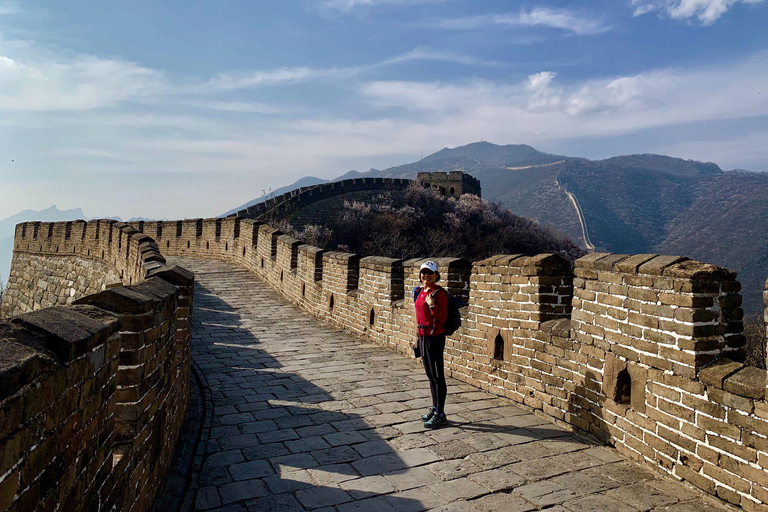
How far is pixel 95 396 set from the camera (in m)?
2.20

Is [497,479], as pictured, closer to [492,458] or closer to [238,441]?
[492,458]

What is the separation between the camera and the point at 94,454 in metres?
2.22

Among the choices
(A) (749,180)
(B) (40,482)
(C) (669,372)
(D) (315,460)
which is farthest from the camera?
(A) (749,180)

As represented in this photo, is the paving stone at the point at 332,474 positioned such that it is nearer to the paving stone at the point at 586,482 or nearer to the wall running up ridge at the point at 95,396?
the wall running up ridge at the point at 95,396

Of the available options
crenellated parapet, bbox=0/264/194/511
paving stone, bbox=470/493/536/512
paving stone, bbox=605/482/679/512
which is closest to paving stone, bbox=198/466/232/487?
crenellated parapet, bbox=0/264/194/511

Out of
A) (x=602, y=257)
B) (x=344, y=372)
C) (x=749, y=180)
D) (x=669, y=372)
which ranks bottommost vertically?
(x=344, y=372)

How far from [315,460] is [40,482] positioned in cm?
258

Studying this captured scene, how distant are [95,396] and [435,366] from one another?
10.5ft

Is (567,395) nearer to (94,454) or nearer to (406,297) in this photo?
(406,297)

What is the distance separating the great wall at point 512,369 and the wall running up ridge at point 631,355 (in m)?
0.01

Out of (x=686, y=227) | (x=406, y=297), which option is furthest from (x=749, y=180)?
(x=406, y=297)

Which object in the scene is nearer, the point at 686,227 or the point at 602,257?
the point at 602,257

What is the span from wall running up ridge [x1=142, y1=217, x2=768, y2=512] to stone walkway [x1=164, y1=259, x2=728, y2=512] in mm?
210

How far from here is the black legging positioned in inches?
190
